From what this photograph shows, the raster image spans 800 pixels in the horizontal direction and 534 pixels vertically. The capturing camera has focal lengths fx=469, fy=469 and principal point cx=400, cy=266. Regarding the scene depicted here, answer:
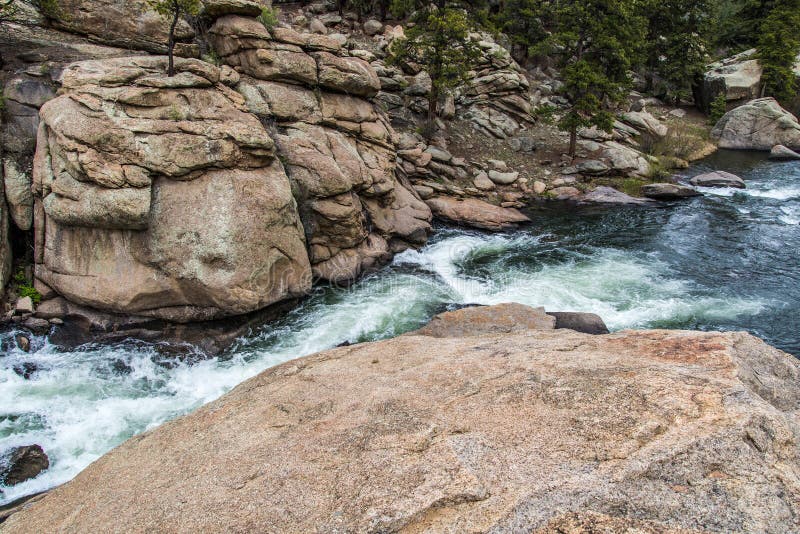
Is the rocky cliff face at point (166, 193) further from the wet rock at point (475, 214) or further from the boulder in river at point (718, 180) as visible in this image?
the boulder in river at point (718, 180)

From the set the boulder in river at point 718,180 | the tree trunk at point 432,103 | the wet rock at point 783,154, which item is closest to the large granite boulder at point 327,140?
the tree trunk at point 432,103

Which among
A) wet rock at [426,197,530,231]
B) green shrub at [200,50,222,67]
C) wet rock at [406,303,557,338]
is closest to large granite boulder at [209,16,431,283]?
green shrub at [200,50,222,67]

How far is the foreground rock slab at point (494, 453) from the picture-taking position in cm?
380

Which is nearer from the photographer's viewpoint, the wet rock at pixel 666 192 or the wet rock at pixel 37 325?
the wet rock at pixel 37 325

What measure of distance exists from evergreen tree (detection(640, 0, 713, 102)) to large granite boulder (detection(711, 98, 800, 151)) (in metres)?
6.55

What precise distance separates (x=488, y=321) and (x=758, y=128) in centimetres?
3755

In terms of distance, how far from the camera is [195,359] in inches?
471

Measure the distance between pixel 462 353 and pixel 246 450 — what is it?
11.7 feet

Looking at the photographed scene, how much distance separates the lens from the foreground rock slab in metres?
3.80

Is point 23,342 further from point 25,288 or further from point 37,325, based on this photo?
point 25,288

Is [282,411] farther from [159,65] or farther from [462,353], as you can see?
[159,65]

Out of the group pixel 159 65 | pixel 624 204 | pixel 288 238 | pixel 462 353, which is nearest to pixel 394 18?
pixel 624 204

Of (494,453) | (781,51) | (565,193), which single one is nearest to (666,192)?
(565,193)

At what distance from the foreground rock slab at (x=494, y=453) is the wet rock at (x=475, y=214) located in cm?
1420
